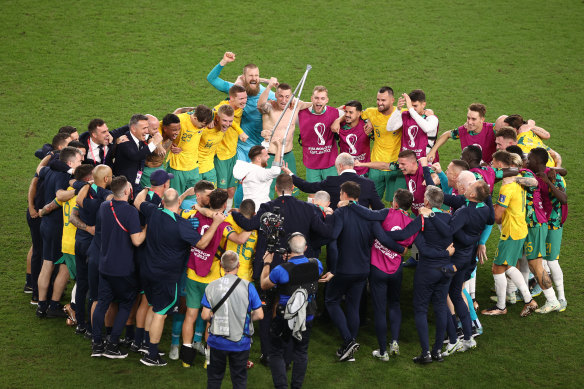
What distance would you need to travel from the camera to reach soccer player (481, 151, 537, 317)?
336 inches

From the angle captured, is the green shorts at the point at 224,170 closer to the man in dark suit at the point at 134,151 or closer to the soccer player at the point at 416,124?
the man in dark suit at the point at 134,151

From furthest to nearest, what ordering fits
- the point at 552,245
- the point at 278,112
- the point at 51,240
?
the point at 278,112
the point at 552,245
the point at 51,240

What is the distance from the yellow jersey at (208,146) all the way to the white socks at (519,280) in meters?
4.41

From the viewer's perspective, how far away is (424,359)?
25.2 feet

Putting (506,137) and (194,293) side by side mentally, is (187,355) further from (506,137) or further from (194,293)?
(506,137)

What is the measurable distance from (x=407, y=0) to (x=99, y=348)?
45.1 feet

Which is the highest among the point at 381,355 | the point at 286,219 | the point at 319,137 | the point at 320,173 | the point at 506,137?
the point at 506,137

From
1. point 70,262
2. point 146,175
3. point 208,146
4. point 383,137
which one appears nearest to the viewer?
point 70,262

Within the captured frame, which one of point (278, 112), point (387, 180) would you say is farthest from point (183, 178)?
point (387, 180)

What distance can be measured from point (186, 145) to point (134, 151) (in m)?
1.20

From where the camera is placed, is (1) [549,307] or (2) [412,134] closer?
(1) [549,307]

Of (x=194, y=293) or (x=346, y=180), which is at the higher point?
(x=346, y=180)

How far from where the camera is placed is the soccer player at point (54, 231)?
7.98m

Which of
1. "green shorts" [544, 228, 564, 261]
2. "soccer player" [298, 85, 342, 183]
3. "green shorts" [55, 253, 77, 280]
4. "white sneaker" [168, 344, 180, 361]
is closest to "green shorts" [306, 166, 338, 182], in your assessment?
"soccer player" [298, 85, 342, 183]
